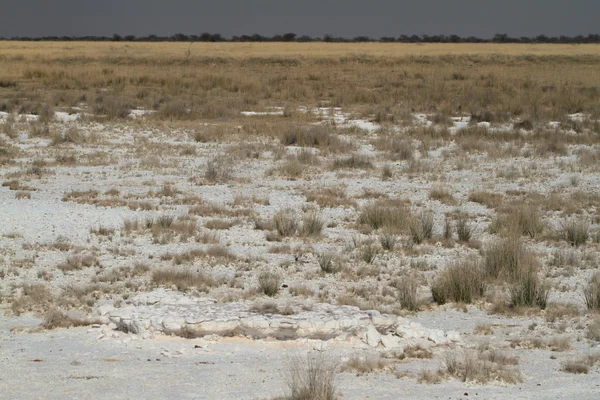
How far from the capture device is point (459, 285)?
398 inches

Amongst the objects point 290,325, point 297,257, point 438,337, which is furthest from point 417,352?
point 297,257

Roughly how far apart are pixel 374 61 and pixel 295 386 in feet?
199

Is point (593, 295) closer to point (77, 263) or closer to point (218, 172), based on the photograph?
point (77, 263)

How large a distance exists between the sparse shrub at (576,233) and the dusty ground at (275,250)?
13cm

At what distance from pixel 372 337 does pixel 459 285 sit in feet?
7.35

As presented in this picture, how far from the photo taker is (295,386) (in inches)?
253

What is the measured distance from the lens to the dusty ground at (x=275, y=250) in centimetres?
752

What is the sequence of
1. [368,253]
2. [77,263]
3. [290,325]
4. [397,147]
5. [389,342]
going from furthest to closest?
[397,147]
[368,253]
[77,263]
[290,325]
[389,342]

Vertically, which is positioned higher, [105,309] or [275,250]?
[105,309]

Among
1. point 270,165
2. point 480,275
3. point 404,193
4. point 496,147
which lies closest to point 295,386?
point 480,275

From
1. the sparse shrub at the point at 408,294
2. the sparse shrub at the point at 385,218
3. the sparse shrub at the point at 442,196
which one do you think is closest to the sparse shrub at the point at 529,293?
the sparse shrub at the point at 408,294

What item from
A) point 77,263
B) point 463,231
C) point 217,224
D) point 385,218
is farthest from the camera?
point 385,218

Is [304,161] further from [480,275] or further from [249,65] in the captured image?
[249,65]

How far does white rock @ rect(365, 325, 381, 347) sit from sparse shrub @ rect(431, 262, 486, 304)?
1913 millimetres
